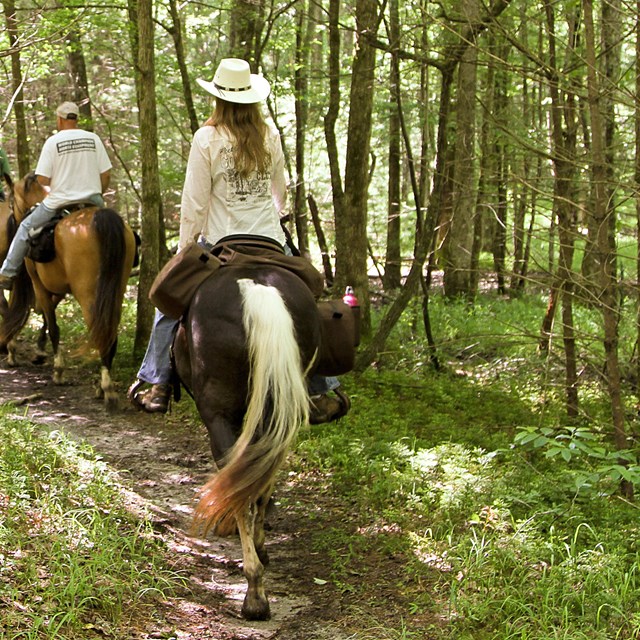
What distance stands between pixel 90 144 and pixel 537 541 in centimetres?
658

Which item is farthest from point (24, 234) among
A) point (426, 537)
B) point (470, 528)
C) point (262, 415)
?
point (470, 528)

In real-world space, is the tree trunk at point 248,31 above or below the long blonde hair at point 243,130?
above

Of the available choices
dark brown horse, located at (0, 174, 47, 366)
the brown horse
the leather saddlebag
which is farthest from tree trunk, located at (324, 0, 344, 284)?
the leather saddlebag

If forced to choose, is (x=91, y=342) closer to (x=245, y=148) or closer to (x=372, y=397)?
(x=372, y=397)

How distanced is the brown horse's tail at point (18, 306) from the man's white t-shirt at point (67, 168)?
166 centimetres

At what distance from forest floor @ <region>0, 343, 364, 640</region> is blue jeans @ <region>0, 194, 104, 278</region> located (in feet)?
4.57

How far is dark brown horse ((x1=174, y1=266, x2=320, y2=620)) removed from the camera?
4.24m

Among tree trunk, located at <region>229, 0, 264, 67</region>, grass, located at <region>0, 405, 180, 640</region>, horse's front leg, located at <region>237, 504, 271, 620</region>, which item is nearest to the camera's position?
grass, located at <region>0, 405, 180, 640</region>

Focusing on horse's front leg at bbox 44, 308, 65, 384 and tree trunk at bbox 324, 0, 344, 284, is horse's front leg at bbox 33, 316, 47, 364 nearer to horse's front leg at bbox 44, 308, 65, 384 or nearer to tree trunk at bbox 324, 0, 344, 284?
horse's front leg at bbox 44, 308, 65, 384

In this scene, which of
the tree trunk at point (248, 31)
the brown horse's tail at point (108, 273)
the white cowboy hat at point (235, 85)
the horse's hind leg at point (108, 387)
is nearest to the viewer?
the white cowboy hat at point (235, 85)

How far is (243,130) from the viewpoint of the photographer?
504cm

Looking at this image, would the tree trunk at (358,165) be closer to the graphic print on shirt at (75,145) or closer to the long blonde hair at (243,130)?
the graphic print on shirt at (75,145)

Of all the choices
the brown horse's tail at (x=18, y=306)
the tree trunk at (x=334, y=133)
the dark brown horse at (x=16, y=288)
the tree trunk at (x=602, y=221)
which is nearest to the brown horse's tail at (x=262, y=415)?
the tree trunk at (x=602, y=221)

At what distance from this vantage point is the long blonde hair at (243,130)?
16.5ft
